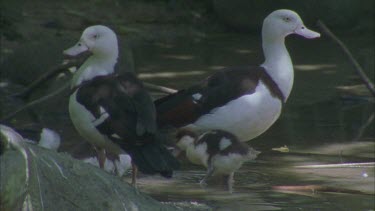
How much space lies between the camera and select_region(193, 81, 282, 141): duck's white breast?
25.1 feet

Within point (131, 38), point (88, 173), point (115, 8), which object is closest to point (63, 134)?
point (88, 173)

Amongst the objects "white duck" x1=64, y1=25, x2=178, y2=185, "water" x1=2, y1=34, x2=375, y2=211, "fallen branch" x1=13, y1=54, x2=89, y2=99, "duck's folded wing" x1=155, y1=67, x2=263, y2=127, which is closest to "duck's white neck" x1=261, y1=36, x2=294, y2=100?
"duck's folded wing" x1=155, y1=67, x2=263, y2=127

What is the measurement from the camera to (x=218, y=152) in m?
7.32

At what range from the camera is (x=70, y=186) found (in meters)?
5.39

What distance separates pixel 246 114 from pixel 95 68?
1.29m

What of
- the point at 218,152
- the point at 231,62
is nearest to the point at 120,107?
the point at 218,152

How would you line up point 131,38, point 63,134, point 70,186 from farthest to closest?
1. point 131,38
2. point 63,134
3. point 70,186

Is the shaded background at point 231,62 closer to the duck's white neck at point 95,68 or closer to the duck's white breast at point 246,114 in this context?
the duck's white breast at point 246,114

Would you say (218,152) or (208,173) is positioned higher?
(218,152)

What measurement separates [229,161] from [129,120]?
1.18 metres

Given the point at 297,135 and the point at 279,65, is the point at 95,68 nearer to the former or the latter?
A: the point at 279,65

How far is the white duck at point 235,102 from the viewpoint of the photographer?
766cm

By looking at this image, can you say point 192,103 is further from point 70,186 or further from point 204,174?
point 70,186

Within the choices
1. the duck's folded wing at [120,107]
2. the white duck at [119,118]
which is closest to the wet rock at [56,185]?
the white duck at [119,118]
